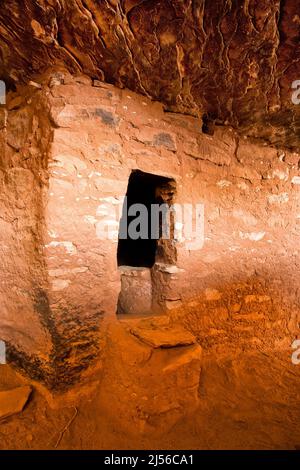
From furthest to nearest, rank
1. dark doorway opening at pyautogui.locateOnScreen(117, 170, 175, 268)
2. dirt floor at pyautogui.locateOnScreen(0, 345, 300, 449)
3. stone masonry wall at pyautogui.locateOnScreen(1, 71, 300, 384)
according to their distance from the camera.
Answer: dark doorway opening at pyautogui.locateOnScreen(117, 170, 175, 268) → stone masonry wall at pyautogui.locateOnScreen(1, 71, 300, 384) → dirt floor at pyautogui.locateOnScreen(0, 345, 300, 449)

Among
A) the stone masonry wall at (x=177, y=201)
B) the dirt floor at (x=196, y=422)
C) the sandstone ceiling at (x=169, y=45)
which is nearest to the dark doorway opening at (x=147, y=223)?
the stone masonry wall at (x=177, y=201)

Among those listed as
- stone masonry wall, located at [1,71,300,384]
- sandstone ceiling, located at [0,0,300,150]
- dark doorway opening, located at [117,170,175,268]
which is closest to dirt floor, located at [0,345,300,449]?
stone masonry wall, located at [1,71,300,384]

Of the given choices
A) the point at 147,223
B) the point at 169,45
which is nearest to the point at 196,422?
the point at 147,223

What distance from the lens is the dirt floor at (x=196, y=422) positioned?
4.76ft

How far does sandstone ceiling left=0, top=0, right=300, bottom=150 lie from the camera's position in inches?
46.2

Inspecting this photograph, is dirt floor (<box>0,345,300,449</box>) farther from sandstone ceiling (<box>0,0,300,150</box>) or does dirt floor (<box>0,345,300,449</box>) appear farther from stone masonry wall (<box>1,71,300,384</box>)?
sandstone ceiling (<box>0,0,300,150</box>)

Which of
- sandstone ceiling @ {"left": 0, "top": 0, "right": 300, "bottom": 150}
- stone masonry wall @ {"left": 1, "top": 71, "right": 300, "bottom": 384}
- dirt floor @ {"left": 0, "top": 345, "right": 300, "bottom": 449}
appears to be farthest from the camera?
stone masonry wall @ {"left": 1, "top": 71, "right": 300, "bottom": 384}

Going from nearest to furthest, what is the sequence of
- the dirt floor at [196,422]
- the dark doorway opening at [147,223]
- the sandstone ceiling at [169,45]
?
1. the sandstone ceiling at [169,45]
2. the dirt floor at [196,422]
3. the dark doorway opening at [147,223]

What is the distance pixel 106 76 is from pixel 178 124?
2.17 ft

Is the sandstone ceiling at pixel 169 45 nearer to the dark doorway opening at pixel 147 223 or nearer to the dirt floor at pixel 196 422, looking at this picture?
the dark doorway opening at pixel 147 223

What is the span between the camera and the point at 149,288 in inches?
86.2

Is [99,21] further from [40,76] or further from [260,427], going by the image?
[260,427]

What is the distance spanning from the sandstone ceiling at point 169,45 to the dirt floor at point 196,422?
6.80 ft

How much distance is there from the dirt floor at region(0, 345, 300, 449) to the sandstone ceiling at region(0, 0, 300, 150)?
2.07 metres
